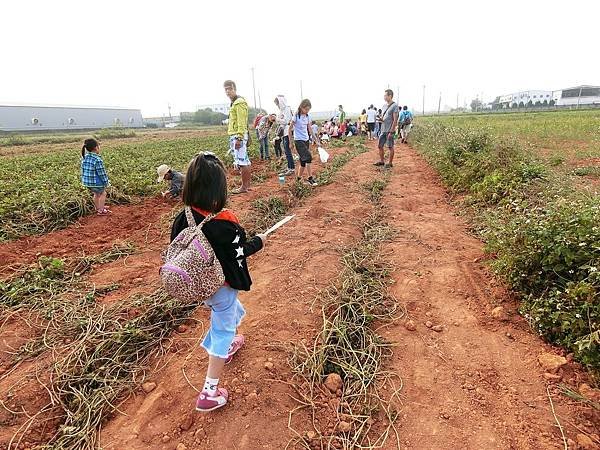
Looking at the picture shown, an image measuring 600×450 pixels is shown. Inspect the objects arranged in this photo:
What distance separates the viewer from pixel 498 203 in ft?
17.6

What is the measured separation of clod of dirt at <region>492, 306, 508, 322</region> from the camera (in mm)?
2914

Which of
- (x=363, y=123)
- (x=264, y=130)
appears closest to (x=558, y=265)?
(x=264, y=130)

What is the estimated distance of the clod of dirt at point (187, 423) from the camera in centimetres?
208

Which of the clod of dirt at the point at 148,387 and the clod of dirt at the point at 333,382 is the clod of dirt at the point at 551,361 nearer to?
the clod of dirt at the point at 333,382

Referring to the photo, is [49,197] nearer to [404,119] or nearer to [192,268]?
[192,268]

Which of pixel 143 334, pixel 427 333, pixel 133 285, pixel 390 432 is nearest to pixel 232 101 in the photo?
pixel 133 285

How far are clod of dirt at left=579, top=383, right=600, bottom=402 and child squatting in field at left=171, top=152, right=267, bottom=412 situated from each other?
210cm

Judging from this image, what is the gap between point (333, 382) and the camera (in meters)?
2.36

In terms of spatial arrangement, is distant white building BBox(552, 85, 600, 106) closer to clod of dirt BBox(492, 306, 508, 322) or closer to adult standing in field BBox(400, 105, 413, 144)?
adult standing in field BBox(400, 105, 413, 144)

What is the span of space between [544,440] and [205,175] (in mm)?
2297

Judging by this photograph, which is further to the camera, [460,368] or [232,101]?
[232,101]

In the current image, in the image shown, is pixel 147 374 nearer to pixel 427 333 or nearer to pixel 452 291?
pixel 427 333

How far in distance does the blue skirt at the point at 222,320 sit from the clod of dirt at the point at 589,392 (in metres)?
2.13

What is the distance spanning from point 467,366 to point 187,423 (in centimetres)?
186
